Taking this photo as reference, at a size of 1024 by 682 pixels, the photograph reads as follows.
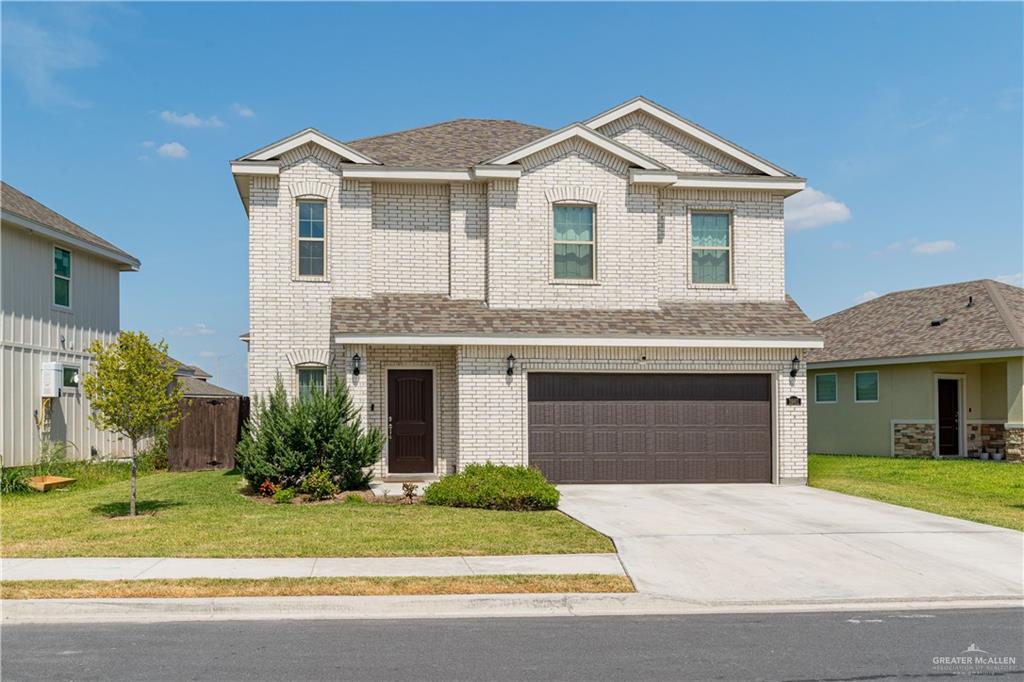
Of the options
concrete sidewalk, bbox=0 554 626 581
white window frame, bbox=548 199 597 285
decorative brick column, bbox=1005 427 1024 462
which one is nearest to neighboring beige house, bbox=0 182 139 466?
concrete sidewalk, bbox=0 554 626 581

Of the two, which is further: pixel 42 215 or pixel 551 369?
pixel 42 215

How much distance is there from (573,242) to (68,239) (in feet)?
41.0

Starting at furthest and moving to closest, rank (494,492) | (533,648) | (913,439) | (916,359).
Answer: (913,439), (916,359), (494,492), (533,648)

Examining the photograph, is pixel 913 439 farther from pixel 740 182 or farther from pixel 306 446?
pixel 306 446

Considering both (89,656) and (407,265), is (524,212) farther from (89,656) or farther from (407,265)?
(89,656)

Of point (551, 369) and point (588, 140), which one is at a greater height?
point (588, 140)

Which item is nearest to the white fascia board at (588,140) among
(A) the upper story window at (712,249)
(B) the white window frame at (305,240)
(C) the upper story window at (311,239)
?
(A) the upper story window at (712,249)

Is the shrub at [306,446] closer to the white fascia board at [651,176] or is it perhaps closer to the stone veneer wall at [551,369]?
the stone veneer wall at [551,369]

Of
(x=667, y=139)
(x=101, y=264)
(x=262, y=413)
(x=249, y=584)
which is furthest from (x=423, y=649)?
(x=101, y=264)

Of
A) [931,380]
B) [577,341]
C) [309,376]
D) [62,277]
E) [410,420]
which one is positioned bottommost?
[410,420]

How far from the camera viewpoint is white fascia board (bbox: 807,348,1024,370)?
24203 millimetres

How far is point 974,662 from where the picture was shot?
7094 mm

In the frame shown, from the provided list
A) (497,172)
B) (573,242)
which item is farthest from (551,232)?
(497,172)

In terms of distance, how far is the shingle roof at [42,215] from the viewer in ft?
66.9
